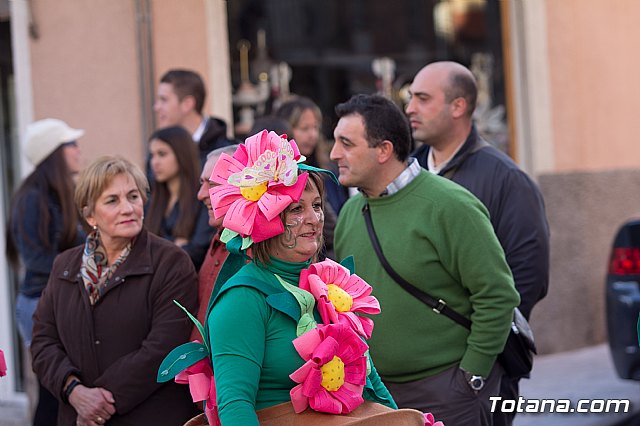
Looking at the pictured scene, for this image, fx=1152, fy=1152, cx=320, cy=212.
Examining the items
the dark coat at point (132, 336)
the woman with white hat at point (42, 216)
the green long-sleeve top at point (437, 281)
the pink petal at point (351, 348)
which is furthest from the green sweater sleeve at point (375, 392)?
the woman with white hat at point (42, 216)

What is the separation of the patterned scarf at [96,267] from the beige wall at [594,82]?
5783mm

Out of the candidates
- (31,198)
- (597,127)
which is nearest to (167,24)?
(31,198)

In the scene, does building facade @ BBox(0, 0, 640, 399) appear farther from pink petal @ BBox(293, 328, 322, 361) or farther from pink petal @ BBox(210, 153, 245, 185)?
pink petal @ BBox(293, 328, 322, 361)

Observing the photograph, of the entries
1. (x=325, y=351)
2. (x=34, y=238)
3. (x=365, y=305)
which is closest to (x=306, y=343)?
(x=325, y=351)

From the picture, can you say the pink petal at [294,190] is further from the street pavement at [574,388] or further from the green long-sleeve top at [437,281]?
the street pavement at [574,388]

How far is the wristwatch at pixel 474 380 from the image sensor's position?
463 centimetres

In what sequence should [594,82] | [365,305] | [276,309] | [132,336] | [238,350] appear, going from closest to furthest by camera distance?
[238,350] < [276,309] < [365,305] < [132,336] < [594,82]

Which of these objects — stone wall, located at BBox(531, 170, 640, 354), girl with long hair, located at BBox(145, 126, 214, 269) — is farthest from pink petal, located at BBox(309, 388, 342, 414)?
stone wall, located at BBox(531, 170, 640, 354)

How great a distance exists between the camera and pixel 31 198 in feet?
20.2

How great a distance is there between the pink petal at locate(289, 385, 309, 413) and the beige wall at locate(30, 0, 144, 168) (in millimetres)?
4633

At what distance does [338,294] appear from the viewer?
353 cm

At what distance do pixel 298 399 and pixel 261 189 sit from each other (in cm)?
63

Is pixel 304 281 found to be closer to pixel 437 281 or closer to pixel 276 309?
pixel 276 309

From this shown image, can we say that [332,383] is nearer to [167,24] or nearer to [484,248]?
[484,248]
